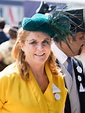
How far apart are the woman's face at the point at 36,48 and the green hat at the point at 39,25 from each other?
1.0 inches

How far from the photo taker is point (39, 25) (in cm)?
181

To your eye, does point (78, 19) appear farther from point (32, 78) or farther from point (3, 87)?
point (3, 87)

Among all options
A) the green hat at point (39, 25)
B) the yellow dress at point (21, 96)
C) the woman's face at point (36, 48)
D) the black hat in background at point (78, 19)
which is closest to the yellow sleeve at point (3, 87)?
the yellow dress at point (21, 96)

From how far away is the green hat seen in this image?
181cm

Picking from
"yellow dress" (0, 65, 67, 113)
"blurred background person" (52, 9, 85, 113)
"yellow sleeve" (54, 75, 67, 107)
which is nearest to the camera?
"yellow dress" (0, 65, 67, 113)

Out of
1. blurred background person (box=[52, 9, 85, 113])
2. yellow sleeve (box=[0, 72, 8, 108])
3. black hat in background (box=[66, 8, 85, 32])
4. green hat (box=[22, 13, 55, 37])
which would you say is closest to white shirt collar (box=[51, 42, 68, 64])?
blurred background person (box=[52, 9, 85, 113])

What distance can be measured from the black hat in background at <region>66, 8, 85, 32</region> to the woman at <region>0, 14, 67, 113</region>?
1.10ft

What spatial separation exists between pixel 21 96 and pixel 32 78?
0.14m

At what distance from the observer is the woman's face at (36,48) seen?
1799 mm

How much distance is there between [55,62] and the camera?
2039mm

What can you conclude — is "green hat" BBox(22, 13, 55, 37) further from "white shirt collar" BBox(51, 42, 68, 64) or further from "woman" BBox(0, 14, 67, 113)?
"white shirt collar" BBox(51, 42, 68, 64)

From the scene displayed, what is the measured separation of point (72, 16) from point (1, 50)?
6.39 ft

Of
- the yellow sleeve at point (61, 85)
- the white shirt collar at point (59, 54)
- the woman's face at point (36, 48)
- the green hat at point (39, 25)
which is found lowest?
the yellow sleeve at point (61, 85)

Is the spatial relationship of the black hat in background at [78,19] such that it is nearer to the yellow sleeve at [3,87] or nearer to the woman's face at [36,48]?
the woman's face at [36,48]
